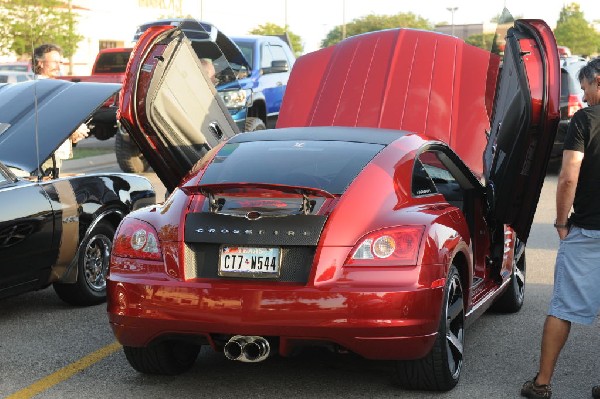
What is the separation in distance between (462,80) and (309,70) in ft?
4.59

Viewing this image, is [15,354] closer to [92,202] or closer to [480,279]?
[92,202]

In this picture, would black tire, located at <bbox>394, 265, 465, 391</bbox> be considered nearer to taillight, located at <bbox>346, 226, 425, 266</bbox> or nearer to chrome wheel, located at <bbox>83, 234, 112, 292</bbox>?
taillight, located at <bbox>346, 226, 425, 266</bbox>

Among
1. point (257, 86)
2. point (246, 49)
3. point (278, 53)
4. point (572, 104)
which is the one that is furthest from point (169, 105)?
point (278, 53)

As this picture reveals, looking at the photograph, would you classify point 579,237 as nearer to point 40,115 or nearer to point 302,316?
point 302,316

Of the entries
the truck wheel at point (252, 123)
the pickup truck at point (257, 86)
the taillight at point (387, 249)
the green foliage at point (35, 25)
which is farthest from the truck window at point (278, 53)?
the green foliage at point (35, 25)

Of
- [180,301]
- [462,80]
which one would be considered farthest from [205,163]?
[462,80]

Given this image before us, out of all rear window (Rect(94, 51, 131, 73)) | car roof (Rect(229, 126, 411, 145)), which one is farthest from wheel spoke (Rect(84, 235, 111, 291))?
Answer: rear window (Rect(94, 51, 131, 73))

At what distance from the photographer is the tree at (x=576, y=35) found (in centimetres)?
9769

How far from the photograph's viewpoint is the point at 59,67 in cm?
1028

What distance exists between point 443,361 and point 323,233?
3.07 feet

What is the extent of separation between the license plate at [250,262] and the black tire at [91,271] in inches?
100

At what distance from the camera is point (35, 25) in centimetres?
4088

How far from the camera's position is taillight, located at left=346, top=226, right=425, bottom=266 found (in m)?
5.07

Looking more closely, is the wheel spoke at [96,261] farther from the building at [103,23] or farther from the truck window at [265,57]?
the building at [103,23]
